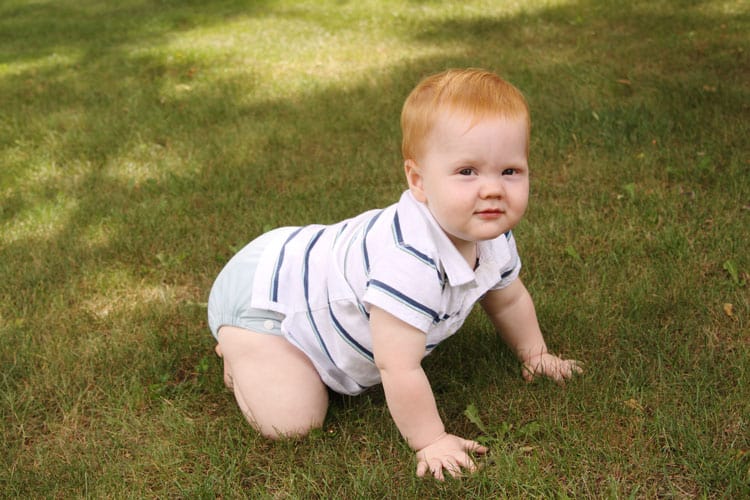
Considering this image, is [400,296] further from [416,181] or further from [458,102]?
[458,102]

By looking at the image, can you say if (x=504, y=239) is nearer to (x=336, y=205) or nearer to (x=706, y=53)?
(x=336, y=205)

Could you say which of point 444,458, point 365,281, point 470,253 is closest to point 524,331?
point 470,253

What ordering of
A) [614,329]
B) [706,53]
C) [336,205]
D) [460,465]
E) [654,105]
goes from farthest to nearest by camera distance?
[706,53] < [654,105] < [336,205] < [614,329] < [460,465]

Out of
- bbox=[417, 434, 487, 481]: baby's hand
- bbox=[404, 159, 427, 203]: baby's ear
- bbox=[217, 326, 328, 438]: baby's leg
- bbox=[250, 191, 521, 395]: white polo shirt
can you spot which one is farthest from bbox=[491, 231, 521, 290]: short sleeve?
bbox=[217, 326, 328, 438]: baby's leg

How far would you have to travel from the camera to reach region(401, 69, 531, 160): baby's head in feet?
6.89

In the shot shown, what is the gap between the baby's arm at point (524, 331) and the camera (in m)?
2.73

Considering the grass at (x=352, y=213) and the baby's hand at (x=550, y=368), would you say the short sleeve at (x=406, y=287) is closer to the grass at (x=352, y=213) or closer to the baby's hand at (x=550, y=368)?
the grass at (x=352, y=213)

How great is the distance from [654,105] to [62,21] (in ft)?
26.6

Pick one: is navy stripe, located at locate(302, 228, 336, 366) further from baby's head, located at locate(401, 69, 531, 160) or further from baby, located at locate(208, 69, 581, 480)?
baby's head, located at locate(401, 69, 531, 160)

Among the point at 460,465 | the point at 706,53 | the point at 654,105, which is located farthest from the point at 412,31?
the point at 460,465

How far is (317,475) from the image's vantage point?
245 centimetres

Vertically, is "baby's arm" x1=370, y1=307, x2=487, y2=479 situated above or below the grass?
above

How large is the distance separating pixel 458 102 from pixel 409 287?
0.54 meters

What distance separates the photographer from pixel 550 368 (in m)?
2.75
